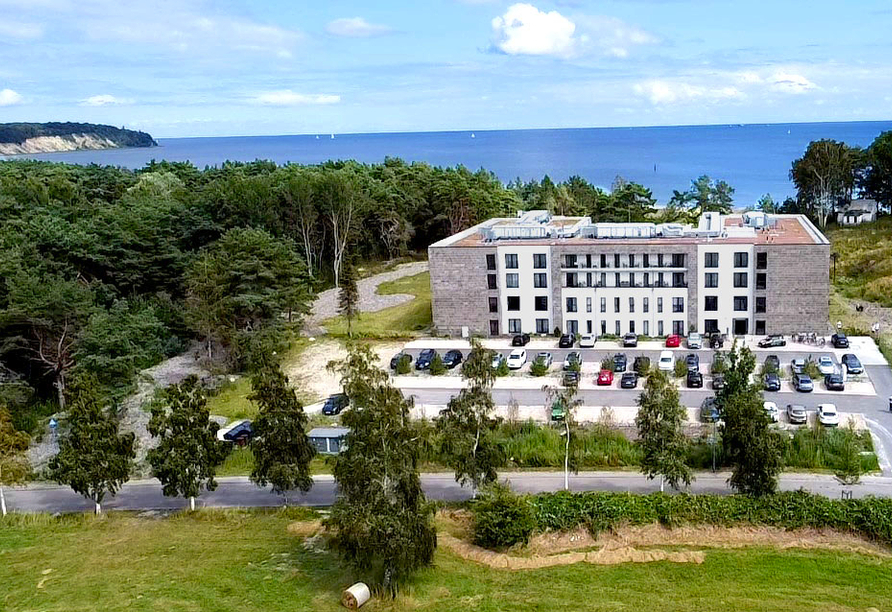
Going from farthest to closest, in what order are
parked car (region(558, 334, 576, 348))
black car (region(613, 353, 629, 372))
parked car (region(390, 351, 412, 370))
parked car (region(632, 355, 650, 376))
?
parked car (region(558, 334, 576, 348)), parked car (region(390, 351, 412, 370)), black car (region(613, 353, 629, 372)), parked car (region(632, 355, 650, 376))

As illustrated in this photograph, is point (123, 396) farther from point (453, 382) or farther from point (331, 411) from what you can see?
point (453, 382)

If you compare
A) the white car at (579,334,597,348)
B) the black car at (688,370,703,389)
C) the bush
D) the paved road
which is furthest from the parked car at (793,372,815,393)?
the bush

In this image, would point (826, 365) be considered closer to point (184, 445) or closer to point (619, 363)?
point (619, 363)

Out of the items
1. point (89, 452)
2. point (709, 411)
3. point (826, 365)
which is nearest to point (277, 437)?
point (89, 452)

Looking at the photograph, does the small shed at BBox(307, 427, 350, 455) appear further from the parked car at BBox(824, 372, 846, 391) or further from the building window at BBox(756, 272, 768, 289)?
the building window at BBox(756, 272, 768, 289)

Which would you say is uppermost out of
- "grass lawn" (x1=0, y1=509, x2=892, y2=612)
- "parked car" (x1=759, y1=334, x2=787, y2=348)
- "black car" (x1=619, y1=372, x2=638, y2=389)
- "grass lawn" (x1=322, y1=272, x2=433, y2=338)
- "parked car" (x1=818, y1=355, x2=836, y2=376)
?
"grass lawn" (x1=322, y1=272, x2=433, y2=338)

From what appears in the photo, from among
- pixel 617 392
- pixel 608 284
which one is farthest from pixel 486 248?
pixel 617 392
